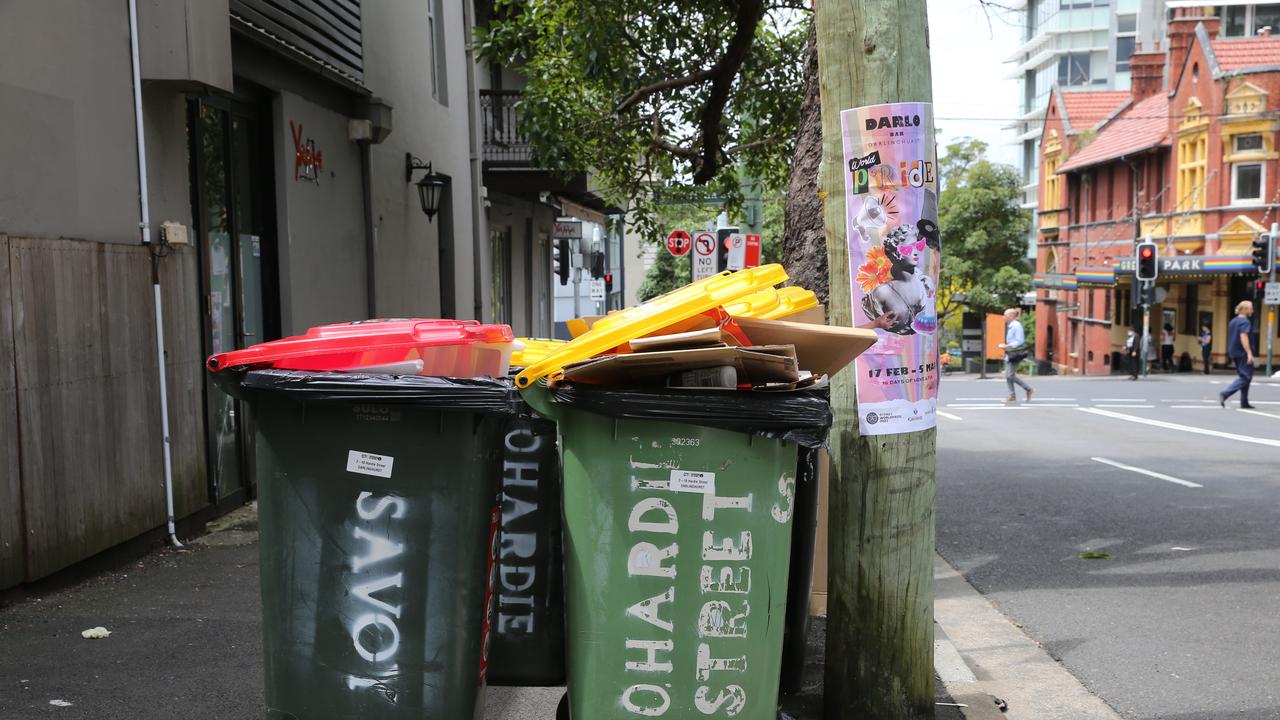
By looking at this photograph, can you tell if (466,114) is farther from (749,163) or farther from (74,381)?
(74,381)

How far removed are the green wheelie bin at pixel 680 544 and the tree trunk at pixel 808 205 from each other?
3.67 metres

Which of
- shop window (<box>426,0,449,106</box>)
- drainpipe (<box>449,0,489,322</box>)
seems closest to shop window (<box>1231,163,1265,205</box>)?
drainpipe (<box>449,0,489,322</box>)

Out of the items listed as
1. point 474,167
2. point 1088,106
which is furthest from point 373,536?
point 1088,106

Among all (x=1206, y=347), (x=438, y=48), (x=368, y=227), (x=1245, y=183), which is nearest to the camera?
(x=368, y=227)


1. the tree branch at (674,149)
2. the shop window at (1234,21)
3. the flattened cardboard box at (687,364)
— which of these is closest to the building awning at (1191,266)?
the shop window at (1234,21)

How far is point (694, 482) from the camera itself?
3.47 meters

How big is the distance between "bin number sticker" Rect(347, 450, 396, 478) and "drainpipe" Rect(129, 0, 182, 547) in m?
4.48

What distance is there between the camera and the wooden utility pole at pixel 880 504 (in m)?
4.14

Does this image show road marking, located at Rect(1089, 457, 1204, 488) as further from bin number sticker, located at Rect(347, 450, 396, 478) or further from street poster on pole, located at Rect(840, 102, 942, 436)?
bin number sticker, located at Rect(347, 450, 396, 478)

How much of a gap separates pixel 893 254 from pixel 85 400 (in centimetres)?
480

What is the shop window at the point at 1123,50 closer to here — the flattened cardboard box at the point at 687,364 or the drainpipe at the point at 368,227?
the drainpipe at the point at 368,227

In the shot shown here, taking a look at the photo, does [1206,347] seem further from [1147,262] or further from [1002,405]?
[1002,405]

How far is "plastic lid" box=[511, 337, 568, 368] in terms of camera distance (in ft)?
14.1

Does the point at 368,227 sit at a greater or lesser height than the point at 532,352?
greater
